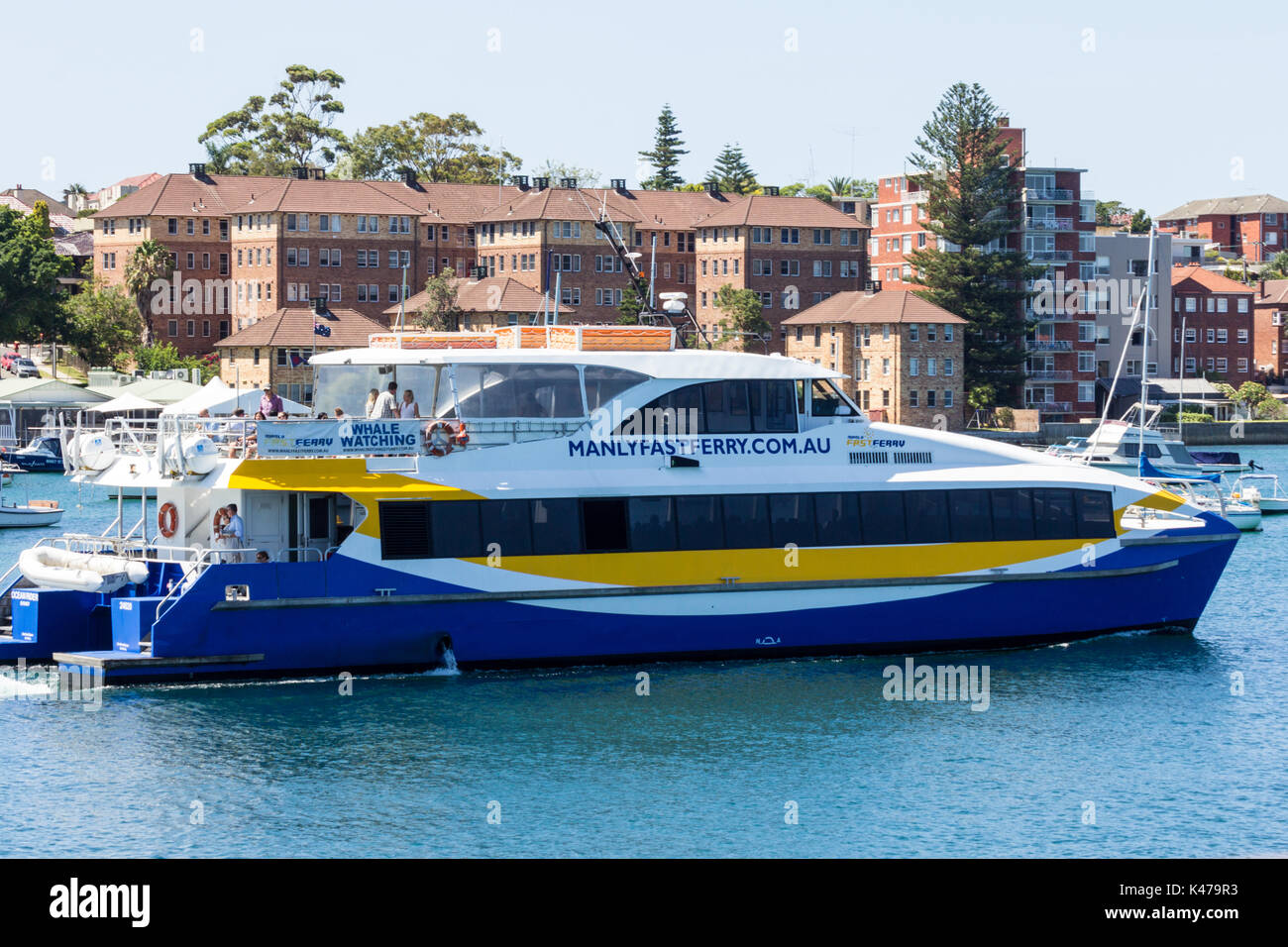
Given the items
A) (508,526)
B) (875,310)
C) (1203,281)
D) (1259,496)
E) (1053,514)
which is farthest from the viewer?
(1203,281)

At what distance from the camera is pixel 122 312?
105250 millimetres

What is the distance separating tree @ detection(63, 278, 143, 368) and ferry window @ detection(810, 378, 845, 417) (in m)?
84.7

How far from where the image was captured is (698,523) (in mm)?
24328

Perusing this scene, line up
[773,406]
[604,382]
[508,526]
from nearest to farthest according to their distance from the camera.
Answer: [508,526] < [604,382] < [773,406]

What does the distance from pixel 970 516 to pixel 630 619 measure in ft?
18.7

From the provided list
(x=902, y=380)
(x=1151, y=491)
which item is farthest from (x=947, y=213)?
(x=1151, y=491)

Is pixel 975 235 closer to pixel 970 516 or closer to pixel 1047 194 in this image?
pixel 1047 194

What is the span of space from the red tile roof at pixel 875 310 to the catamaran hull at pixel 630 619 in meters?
69.7

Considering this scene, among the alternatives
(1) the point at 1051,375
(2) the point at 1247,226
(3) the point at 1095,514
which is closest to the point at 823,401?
(3) the point at 1095,514

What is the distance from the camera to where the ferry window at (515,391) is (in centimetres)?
2444

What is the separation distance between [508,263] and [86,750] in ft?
296

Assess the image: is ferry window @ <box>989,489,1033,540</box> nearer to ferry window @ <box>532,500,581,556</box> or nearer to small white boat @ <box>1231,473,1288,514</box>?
ferry window @ <box>532,500,581,556</box>

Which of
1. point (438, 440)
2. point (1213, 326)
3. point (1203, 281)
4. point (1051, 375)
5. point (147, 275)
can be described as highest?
point (1203, 281)
